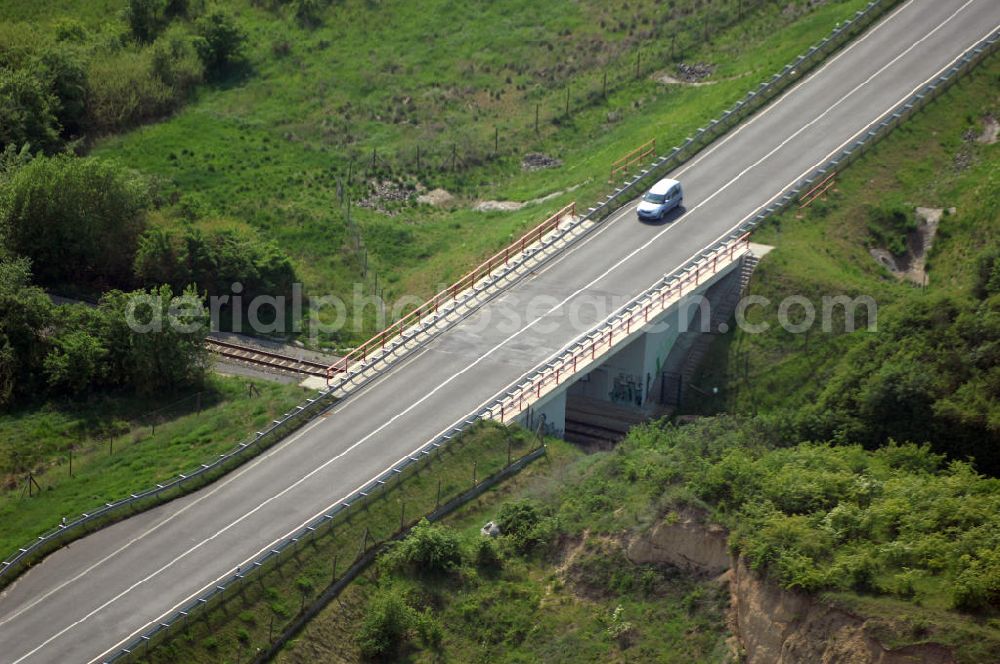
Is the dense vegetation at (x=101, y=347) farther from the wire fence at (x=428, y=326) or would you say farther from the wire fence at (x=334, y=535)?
the wire fence at (x=334, y=535)

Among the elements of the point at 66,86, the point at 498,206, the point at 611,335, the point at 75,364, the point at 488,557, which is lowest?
the point at 488,557

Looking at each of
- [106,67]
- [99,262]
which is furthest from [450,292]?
[106,67]

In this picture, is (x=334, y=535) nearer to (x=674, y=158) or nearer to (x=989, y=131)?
(x=674, y=158)

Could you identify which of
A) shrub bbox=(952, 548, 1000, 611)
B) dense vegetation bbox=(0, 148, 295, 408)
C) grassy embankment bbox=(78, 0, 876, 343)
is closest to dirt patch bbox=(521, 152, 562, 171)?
grassy embankment bbox=(78, 0, 876, 343)

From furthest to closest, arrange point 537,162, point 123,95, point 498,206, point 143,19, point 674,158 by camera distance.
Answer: point 143,19 → point 123,95 → point 537,162 → point 498,206 → point 674,158

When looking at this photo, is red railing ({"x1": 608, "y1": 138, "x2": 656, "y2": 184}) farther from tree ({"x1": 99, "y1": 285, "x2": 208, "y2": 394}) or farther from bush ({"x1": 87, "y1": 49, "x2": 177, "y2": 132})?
bush ({"x1": 87, "y1": 49, "x2": 177, "y2": 132})

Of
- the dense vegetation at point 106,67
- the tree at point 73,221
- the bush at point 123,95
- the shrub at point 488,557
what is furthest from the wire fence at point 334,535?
the bush at point 123,95

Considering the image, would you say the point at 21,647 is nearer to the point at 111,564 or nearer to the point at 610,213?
the point at 111,564
